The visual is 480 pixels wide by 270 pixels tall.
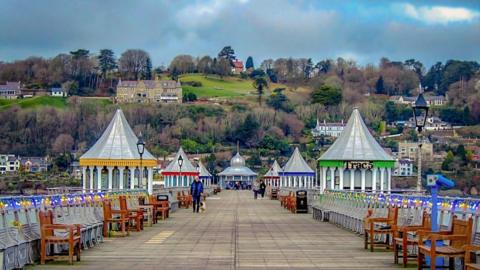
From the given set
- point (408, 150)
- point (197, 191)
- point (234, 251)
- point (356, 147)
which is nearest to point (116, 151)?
point (356, 147)

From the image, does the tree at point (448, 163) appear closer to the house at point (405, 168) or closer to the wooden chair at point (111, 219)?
the house at point (405, 168)

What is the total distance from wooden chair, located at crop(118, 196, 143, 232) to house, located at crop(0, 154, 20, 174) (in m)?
121

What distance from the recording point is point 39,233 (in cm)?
1736

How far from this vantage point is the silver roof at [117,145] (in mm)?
56844

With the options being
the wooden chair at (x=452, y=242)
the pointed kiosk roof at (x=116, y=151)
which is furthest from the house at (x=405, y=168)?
the wooden chair at (x=452, y=242)

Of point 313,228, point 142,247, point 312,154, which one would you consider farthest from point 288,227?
point 312,154

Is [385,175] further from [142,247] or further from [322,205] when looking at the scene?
[142,247]

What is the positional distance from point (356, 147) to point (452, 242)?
3960 cm

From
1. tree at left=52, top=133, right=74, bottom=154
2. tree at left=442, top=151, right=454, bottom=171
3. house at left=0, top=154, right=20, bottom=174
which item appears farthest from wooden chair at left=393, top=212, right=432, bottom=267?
tree at left=52, top=133, right=74, bottom=154

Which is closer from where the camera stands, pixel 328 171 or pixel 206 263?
pixel 206 263

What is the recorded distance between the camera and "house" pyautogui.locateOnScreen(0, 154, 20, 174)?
492 feet

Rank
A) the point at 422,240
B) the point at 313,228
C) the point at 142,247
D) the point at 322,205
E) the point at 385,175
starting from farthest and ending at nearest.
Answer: the point at 385,175, the point at 322,205, the point at 313,228, the point at 142,247, the point at 422,240

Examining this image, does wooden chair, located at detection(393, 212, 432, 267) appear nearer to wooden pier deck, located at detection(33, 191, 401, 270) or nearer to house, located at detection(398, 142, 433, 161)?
wooden pier deck, located at detection(33, 191, 401, 270)

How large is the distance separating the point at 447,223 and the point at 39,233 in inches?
286
